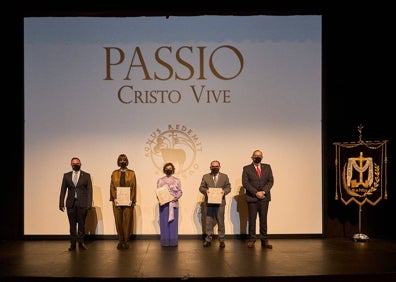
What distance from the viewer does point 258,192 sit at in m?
7.82

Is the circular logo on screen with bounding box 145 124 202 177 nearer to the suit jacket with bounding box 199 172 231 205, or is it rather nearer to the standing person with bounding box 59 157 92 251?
the suit jacket with bounding box 199 172 231 205

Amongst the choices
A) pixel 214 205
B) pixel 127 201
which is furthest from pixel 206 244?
pixel 127 201

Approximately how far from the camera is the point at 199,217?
877 cm

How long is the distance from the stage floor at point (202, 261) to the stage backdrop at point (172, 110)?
688 mm

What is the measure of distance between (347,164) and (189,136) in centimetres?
275

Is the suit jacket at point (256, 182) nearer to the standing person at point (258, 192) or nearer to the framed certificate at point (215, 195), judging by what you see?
the standing person at point (258, 192)

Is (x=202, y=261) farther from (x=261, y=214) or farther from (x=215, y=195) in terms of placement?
(x=261, y=214)

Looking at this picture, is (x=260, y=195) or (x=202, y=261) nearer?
(x=202, y=261)

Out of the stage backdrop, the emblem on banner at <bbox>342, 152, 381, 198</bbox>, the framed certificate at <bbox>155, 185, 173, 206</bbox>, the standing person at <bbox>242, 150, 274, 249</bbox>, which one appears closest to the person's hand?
the standing person at <bbox>242, 150, 274, 249</bbox>

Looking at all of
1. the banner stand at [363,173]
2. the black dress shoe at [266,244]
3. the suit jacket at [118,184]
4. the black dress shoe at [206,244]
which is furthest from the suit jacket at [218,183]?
the banner stand at [363,173]

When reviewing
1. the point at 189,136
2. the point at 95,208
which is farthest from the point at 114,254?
the point at 189,136

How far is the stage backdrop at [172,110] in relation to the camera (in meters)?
8.77

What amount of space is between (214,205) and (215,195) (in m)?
0.22

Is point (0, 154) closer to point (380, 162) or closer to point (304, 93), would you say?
point (304, 93)
